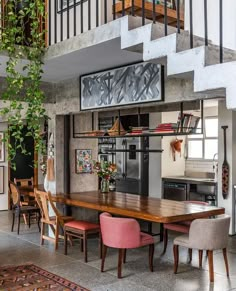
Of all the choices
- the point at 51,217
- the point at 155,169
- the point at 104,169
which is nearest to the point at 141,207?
the point at 104,169

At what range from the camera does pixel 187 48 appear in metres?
2.83

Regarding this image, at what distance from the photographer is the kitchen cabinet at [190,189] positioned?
8.59 metres

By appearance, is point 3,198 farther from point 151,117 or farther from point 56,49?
point 56,49

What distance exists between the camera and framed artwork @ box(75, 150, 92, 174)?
6.90m

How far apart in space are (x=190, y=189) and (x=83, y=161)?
3191 millimetres

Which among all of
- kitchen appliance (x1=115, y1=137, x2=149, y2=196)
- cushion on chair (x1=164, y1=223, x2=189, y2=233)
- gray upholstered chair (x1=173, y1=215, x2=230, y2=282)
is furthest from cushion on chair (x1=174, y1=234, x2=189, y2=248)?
kitchen appliance (x1=115, y1=137, x2=149, y2=196)

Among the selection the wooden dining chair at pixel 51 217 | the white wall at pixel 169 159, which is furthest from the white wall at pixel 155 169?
the wooden dining chair at pixel 51 217

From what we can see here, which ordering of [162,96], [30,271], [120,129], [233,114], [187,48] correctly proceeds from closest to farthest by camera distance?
[187,48]
[162,96]
[30,271]
[120,129]
[233,114]

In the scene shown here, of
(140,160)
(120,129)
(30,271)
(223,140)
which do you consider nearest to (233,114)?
(223,140)

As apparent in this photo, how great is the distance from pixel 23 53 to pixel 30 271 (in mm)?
2826

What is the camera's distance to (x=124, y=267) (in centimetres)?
535

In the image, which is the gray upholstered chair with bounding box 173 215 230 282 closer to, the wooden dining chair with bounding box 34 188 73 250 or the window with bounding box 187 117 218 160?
the wooden dining chair with bounding box 34 188 73 250

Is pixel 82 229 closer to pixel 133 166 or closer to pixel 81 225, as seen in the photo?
pixel 81 225

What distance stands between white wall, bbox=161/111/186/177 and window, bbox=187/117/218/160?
1.00 ft
